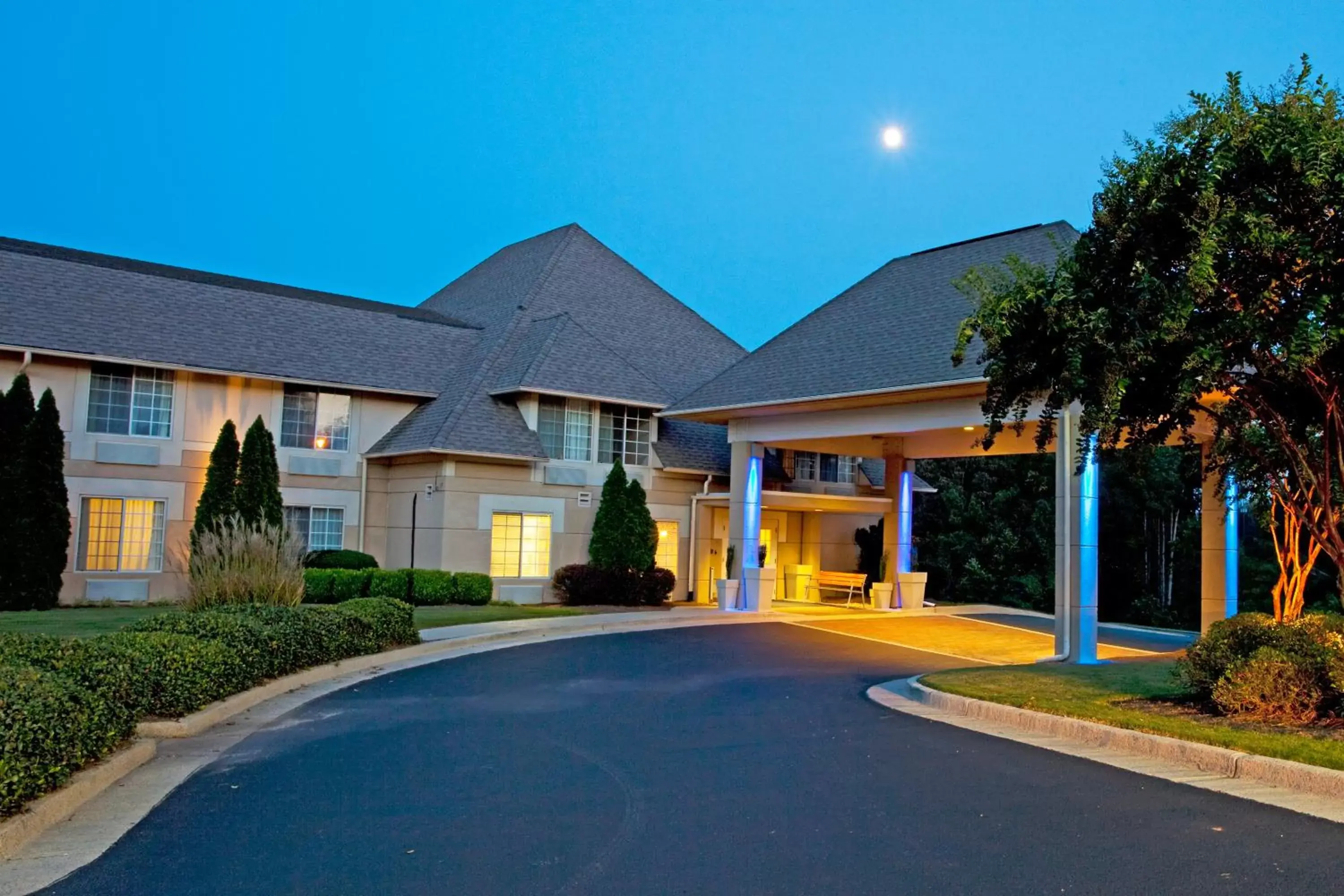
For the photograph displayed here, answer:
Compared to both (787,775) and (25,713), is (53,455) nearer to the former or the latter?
(25,713)

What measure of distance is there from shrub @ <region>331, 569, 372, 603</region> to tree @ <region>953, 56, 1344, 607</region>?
1509 centimetres

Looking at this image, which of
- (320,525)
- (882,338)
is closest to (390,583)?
(320,525)

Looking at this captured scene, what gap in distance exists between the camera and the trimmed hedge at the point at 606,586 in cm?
2648

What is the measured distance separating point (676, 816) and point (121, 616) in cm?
1581

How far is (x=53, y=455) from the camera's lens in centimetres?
2195

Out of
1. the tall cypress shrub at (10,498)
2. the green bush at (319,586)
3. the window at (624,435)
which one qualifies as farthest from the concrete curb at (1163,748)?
the tall cypress shrub at (10,498)

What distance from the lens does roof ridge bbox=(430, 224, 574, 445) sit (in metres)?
25.6

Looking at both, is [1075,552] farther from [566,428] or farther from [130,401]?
[130,401]

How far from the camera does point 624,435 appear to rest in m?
28.8

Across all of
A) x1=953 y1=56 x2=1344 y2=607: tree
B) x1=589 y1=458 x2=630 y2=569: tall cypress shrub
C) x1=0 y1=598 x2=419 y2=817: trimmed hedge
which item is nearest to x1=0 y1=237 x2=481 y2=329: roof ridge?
x1=589 y1=458 x2=630 y2=569: tall cypress shrub

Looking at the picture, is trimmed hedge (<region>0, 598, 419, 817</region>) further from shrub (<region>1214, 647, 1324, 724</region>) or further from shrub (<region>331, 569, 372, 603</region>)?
shrub (<region>1214, 647, 1324, 724</region>)

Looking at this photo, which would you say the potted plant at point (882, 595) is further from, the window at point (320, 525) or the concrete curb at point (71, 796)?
the concrete curb at point (71, 796)

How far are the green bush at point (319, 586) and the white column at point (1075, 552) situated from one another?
1433 cm

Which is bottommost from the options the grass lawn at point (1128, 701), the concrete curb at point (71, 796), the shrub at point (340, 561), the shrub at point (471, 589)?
the concrete curb at point (71, 796)
